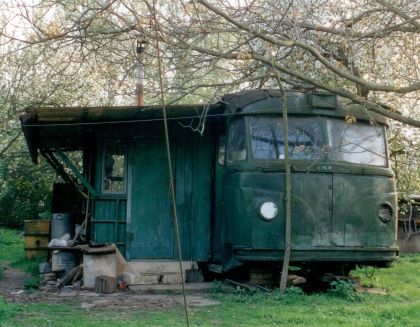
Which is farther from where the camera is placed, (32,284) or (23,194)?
(23,194)

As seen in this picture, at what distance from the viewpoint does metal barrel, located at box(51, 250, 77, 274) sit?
11.3 meters

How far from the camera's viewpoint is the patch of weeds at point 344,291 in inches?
352

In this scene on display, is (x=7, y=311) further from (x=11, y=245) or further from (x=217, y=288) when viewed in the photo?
(x=11, y=245)

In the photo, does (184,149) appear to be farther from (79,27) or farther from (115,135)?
(79,27)

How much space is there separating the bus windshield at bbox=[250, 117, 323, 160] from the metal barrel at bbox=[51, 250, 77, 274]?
13.0ft

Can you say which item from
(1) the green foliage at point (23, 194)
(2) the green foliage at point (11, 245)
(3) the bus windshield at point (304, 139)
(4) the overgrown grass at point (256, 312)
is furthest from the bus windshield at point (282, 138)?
(1) the green foliage at point (23, 194)

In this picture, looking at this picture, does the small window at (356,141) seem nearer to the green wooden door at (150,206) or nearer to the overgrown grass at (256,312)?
the overgrown grass at (256,312)

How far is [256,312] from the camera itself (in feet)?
25.3

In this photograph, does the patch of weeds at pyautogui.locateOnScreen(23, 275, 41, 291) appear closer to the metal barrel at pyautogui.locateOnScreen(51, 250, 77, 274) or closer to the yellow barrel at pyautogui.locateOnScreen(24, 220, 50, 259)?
the metal barrel at pyautogui.locateOnScreen(51, 250, 77, 274)

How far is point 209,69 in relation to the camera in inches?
332

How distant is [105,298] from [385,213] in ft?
14.0

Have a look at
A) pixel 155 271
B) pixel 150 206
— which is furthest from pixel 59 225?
pixel 155 271

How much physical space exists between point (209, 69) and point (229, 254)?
284 centimetres

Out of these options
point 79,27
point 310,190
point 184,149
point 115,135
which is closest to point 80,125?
point 115,135
